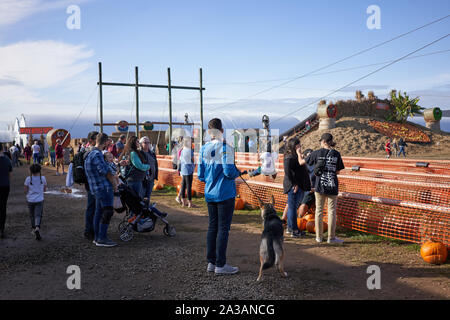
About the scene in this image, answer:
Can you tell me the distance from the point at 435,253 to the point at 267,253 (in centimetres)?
276

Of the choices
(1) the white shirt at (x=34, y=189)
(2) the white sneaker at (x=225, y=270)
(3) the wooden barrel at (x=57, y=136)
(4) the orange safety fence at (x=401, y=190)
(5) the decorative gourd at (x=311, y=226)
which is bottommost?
(2) the white sneaker at (x=225, y=270)

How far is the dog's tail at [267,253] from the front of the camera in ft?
15.9

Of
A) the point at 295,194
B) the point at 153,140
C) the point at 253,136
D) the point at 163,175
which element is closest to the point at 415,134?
the point at 253,136

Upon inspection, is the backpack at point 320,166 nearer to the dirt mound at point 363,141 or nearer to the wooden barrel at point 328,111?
the dirt mound at point 363,141

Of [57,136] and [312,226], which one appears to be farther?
[57,136]

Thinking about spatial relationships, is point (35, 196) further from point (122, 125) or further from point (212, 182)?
point (122, 125)

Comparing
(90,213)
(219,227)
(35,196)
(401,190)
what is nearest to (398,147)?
(401,190)

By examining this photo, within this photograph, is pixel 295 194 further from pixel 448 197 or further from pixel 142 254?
pixel 448 197

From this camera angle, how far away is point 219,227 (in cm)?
507

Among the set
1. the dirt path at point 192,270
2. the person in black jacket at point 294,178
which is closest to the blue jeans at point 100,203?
the dirt path at point 192,270

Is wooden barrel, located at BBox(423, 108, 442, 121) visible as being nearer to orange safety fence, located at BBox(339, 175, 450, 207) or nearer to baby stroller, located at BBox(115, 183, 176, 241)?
orange safety fence, located at BBox(339, 175, 450, 207)

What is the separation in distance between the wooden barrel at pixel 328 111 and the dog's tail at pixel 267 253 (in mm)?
35589

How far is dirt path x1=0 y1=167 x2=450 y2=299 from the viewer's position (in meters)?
4.52

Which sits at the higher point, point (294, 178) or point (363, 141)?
point (363, 141)
